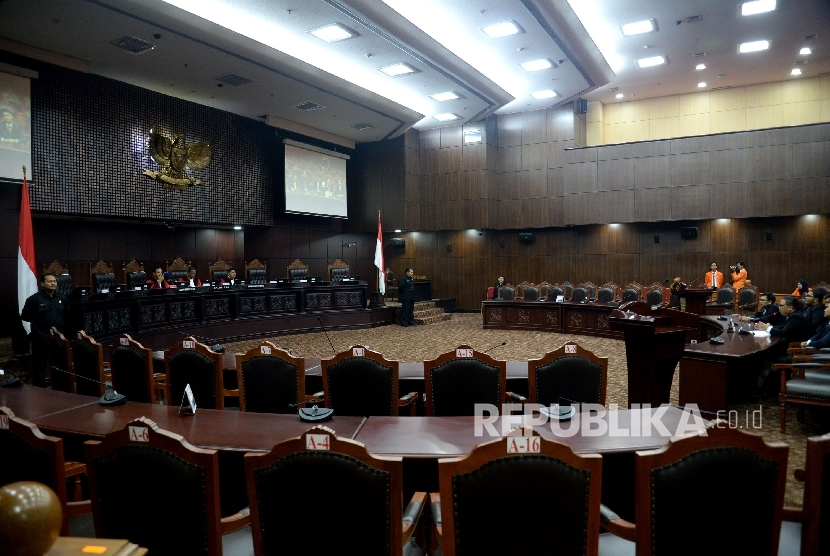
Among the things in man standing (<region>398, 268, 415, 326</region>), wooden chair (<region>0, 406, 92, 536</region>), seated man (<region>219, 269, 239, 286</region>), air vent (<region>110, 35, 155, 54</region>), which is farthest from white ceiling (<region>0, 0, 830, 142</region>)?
wooden chair (<region>0, 406, 92, 536</region>)

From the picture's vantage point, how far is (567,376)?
3.23 meters

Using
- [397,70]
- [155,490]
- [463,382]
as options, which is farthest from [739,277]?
[155,490]

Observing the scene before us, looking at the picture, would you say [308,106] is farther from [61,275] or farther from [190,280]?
[61,275]

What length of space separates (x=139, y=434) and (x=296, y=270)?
38.8 ft

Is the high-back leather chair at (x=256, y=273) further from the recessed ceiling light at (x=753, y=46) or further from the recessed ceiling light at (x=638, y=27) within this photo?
the recessed ceiling light at (x=753, y=46)

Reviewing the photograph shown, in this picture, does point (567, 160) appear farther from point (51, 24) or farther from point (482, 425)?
point (482, 425)

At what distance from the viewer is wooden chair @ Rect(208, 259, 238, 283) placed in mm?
11897

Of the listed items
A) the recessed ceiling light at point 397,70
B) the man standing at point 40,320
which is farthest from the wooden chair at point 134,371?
the recessed ceiling light at point 397,70

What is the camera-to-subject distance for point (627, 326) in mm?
3473

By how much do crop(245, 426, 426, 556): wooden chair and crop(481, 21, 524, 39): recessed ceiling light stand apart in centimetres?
881

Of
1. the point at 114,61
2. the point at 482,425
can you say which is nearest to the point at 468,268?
the point at 114,61

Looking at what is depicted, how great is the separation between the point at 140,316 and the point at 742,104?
15.6 m

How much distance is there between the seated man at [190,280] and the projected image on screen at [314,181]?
2862 mm

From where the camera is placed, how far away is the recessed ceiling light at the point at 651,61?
37.2 feet
